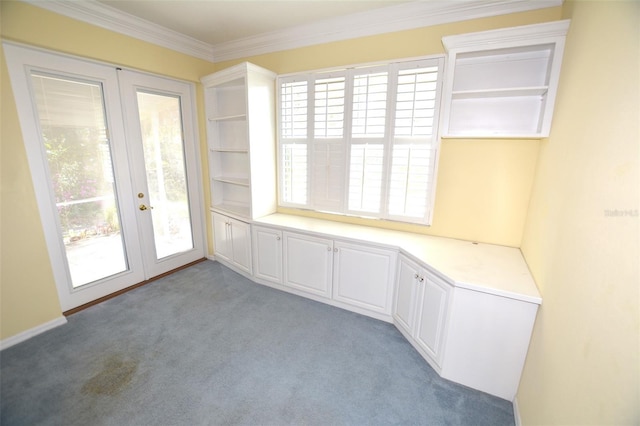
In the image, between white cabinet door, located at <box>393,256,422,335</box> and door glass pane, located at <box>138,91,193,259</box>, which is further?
door glass pane, located at <box>138,91,193,259</box>

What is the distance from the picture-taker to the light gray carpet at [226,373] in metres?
1.65

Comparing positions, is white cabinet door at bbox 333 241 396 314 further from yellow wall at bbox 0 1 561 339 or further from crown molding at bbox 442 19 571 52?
crown molding at bbox 442 19 571 52

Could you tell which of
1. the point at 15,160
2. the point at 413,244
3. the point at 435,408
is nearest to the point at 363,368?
the point at 435,408

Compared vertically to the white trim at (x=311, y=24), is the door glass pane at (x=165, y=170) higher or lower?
lower

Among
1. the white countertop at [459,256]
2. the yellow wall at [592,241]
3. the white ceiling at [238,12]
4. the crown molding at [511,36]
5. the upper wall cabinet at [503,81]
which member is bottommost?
the white countertop at [459,256]

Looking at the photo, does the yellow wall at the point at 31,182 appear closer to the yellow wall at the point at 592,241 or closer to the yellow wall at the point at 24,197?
the yellow wall at the point at 24,197

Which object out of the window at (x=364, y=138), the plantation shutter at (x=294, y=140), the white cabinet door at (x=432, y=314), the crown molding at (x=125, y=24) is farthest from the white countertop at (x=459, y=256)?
the crown molding at (x=125, y=24)

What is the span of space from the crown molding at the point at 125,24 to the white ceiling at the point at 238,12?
71 millimetres

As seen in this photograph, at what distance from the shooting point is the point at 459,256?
83.8 inches

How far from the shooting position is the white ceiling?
7.53 ft

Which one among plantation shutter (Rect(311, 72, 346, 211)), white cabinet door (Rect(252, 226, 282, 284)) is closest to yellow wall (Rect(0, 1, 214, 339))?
white cabinet door (Rect(252, 226, 282, 284))

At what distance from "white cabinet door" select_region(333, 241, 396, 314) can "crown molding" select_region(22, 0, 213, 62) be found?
9.57ft

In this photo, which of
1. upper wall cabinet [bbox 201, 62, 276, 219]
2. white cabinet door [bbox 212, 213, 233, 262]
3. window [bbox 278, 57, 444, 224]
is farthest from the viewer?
white cabinet door [bbox 212, 213, 233, 262]

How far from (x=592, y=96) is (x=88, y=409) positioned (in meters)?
3.31
